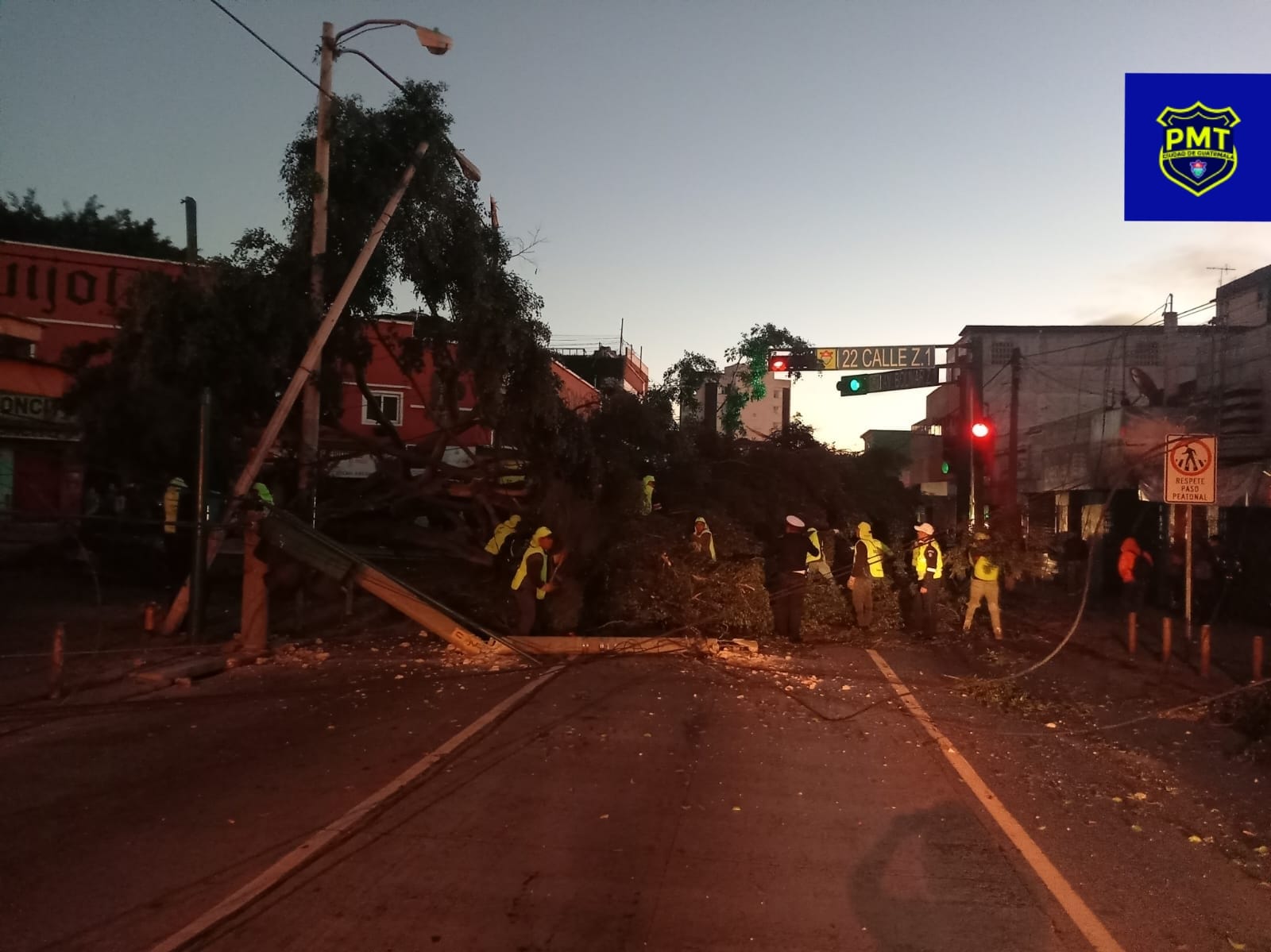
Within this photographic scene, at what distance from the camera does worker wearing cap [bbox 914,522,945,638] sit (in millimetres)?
16578

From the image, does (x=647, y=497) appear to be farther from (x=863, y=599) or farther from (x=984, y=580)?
(x=984, y=580)

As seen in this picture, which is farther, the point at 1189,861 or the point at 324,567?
the point at 324,567

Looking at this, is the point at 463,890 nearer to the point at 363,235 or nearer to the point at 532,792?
the point at 532,792

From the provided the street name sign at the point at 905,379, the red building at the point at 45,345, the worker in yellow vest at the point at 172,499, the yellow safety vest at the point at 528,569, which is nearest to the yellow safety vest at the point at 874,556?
the yellow safety vest at the point at 528,569

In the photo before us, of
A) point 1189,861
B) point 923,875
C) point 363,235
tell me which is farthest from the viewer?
point 363,235

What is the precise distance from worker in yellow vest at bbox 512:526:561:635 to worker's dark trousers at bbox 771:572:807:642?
330 cm

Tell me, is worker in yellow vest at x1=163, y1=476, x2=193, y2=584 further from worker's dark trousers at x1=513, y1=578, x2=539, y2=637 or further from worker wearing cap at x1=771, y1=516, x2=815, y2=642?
worker wearing cap at x1=771, y1=516, x2=815, y2=642

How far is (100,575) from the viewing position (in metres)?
19.7

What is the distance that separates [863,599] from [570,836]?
10726 millimetres

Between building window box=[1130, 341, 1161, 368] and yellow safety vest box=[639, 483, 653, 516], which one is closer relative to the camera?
yellow safety vest box=[639, 483, 653, 516]

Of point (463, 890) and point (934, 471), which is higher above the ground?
point (934, 471)

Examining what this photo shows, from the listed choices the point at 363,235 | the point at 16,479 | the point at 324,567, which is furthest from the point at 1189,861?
the point at 16,479

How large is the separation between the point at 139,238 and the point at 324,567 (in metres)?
38.1

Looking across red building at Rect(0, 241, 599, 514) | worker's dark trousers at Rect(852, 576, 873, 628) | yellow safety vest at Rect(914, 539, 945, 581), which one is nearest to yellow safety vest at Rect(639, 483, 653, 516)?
red building at Rect(0, 241, 599, 514)
